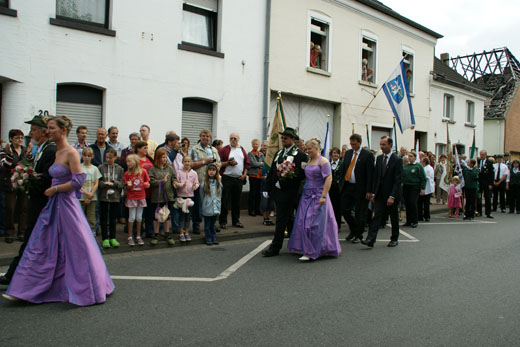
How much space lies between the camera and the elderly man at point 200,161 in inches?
362

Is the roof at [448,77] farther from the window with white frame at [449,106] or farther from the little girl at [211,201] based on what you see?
the little girl at [211,201]


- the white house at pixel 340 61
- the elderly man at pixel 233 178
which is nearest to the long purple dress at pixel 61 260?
the elderly man at pixel 233 178

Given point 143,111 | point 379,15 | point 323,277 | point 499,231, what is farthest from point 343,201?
point 379,15

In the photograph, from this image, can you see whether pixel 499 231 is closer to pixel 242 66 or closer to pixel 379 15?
pixel 242 66

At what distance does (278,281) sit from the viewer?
20.1 ft

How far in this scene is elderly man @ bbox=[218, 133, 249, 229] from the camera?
10297 mm

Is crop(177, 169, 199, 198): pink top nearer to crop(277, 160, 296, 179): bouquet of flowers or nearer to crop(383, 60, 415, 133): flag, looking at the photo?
crop(277, 160, 296, 179): bouquet of flowers

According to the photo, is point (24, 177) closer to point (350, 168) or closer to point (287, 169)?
point (287, 169)

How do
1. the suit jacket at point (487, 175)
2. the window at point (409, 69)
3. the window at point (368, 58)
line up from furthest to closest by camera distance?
the window at point (409, 69), the window at point (368, 58), the suit jacket at point (487, 175)

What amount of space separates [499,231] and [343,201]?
4.75 m

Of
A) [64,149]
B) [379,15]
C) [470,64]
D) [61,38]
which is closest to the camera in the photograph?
[64,149]

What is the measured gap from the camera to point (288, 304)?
5.11m

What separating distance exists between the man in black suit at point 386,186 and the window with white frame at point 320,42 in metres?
8.45

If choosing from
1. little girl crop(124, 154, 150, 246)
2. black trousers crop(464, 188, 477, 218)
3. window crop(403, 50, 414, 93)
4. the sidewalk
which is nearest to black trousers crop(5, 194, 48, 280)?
the sidewalk
